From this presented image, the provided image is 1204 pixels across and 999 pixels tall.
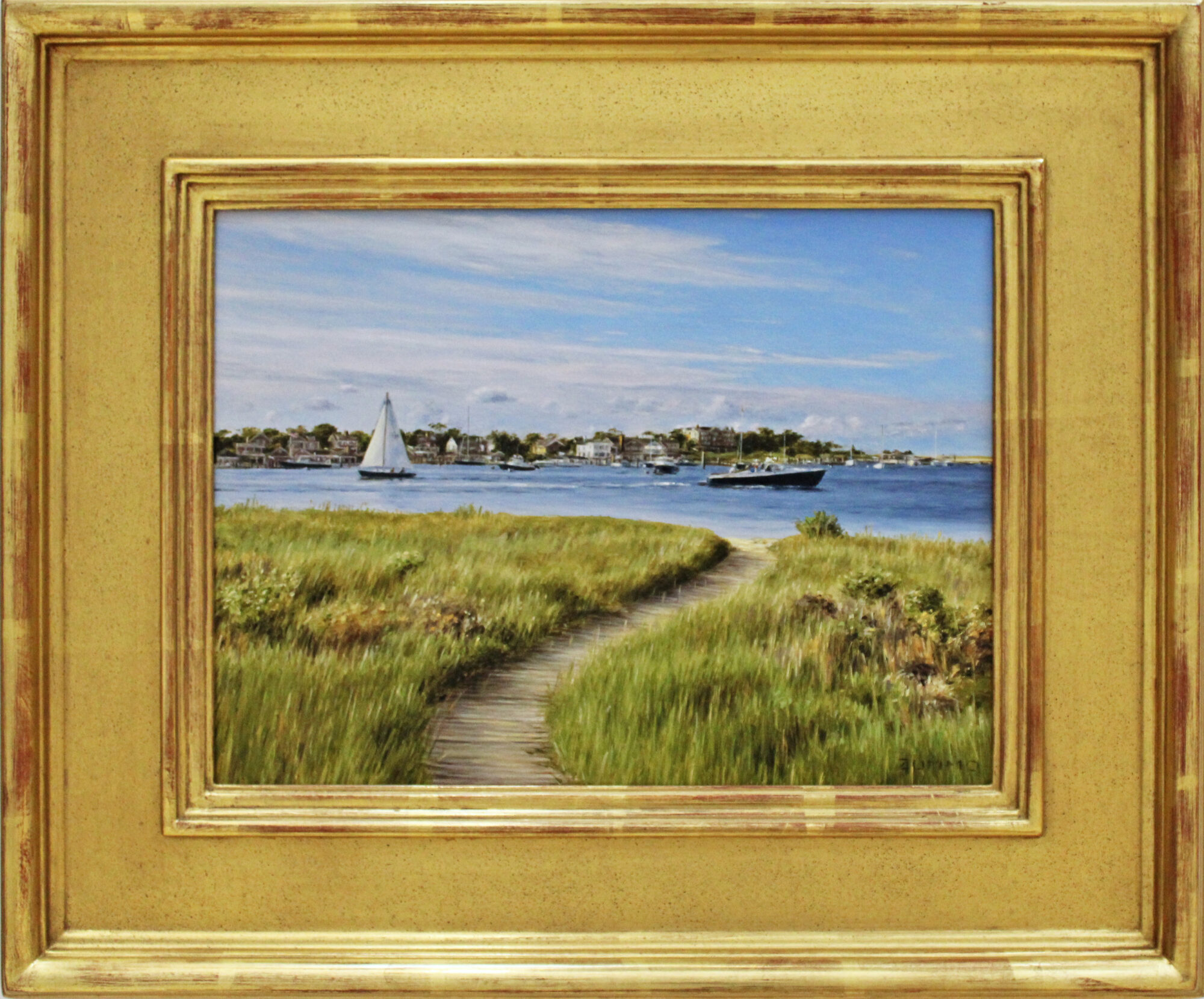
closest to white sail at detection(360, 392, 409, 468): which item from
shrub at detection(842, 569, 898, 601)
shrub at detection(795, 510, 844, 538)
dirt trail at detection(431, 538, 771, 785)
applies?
dirt trail at detection(431, 538, 771, 785)

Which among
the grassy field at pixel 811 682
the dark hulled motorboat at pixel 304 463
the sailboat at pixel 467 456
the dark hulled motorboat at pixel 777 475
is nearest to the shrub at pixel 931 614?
the grassy field at pixel 811 682

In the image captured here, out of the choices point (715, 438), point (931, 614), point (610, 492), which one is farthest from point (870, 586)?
point (610, 492)

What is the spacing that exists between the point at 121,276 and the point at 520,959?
5.28ft

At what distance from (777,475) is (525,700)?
2.31ft

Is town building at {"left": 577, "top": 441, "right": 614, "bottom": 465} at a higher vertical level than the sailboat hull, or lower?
higher

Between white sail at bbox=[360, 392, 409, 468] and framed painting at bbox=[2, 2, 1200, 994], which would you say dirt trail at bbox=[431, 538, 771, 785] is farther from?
white sail at bbox=[360, 392, 409, 468]

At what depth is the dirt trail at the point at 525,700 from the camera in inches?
63.2

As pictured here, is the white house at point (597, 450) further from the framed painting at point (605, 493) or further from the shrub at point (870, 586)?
the shrub at point (870, 586)

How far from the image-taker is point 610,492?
5.30 ft

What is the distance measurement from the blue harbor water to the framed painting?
0.03 ft

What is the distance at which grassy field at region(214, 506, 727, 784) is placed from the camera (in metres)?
1.61

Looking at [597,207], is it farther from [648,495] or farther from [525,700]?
[525,700]

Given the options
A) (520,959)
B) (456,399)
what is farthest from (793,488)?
(520,959)

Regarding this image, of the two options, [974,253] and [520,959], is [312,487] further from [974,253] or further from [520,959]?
[974,253]
